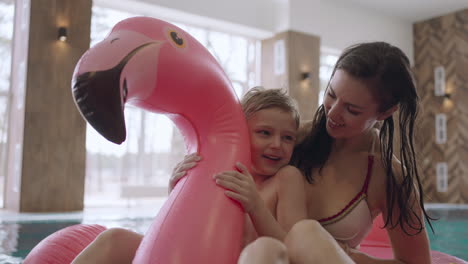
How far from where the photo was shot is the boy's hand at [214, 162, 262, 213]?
1152 mm

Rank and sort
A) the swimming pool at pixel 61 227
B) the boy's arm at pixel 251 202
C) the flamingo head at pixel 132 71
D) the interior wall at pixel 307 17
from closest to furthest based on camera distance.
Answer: the flamingo head at pixel 132 71, the boy's arm at pixel 251 202, the swimming pool at pixel 61 227, the interior wall at pixel 307 17

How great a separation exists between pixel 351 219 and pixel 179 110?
66cm

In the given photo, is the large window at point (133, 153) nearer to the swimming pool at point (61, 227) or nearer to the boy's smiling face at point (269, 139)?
the swimming pool at point (61, 227)

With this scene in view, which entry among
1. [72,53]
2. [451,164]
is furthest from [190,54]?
[451,164]

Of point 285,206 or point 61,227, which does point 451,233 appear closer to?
point 61,227

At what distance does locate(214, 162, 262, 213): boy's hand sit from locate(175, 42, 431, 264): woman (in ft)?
1.16

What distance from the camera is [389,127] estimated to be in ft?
4.72

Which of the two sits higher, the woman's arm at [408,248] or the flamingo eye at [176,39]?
the flamingo eye at [176,39]

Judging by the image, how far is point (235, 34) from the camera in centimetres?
791

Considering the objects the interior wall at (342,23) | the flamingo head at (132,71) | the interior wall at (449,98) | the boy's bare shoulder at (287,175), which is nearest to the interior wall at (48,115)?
the interior wall at (342,23)

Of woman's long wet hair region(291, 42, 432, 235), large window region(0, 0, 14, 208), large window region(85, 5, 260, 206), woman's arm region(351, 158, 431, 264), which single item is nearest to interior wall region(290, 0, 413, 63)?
large window region(85, 5, 260, 206)

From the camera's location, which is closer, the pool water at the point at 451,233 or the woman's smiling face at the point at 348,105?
the woman's smiling face at the point at 348,105

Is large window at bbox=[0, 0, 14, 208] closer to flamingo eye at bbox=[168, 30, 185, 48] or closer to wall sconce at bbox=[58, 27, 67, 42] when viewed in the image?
wall sconce at bbox=[58, 27, 67, 42]

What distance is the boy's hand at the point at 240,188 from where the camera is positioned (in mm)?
1152
